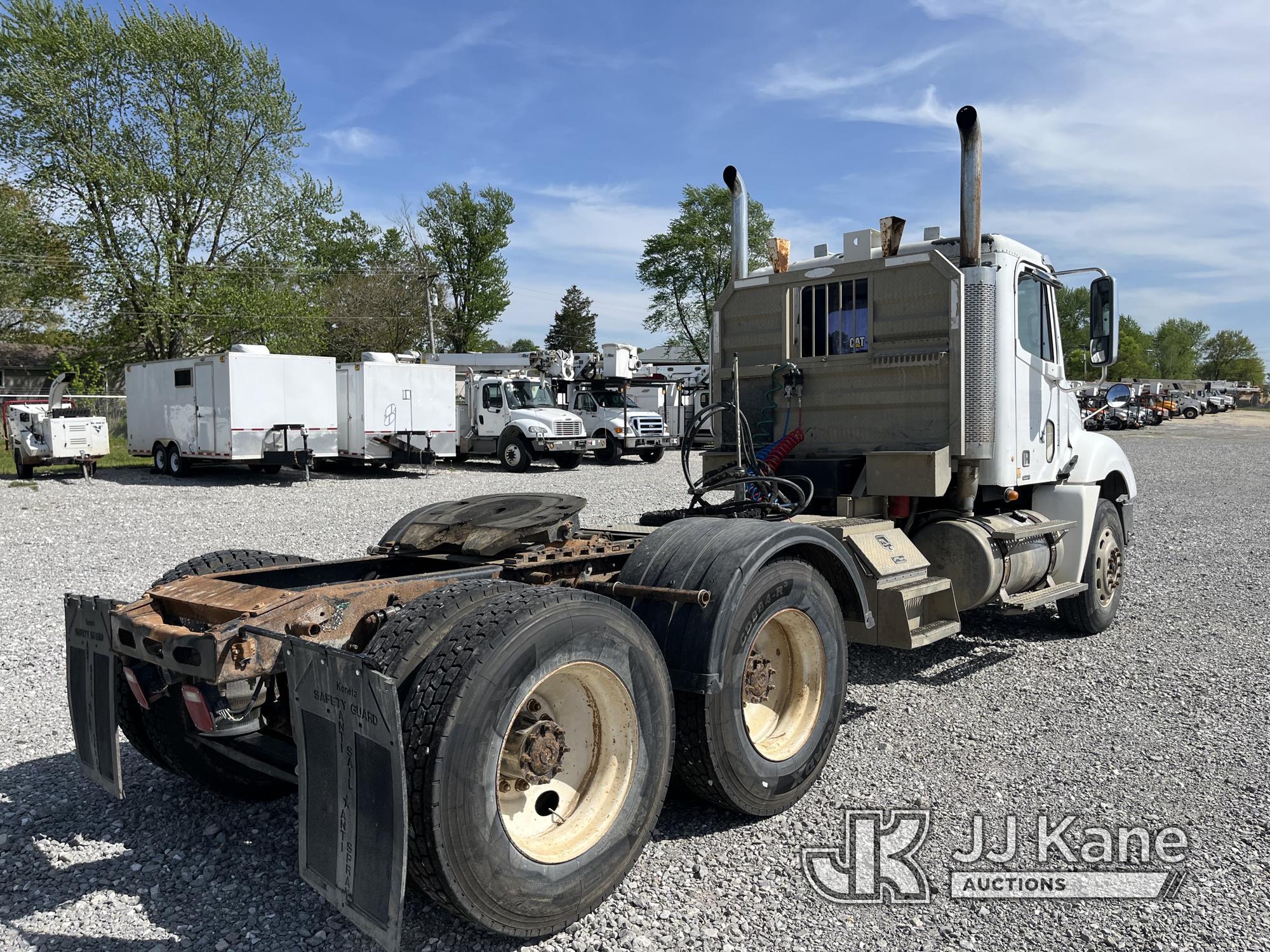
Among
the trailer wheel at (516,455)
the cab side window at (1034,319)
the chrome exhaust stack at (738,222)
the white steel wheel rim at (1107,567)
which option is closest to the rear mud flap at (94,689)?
the chrome exhaust stack at (738,222)

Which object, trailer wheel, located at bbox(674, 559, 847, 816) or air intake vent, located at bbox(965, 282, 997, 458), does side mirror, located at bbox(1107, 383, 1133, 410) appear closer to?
air intake vent, located at bbox(965, 282, 997, 458)

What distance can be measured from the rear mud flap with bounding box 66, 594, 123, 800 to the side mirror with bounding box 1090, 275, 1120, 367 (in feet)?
21.8

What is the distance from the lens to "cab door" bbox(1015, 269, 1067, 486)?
245 inches

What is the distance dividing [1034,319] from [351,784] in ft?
18.6

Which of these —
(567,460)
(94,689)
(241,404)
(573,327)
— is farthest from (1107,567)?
(573,327)

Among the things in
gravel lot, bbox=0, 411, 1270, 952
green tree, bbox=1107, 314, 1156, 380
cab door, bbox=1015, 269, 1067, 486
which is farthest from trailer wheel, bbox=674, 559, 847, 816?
green tree, bbox=1107, 314, 1156, 380

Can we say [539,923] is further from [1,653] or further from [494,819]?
[1,653]

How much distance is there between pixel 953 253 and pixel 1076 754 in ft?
10.6

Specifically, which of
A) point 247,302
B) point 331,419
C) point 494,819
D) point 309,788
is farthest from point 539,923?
point 247,302

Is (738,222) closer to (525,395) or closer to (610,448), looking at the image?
(525,395)

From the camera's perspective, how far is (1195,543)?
11523 millimetres

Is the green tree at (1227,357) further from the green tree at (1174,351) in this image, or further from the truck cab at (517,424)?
the truck cab at (517,424)

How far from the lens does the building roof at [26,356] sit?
2031 inches

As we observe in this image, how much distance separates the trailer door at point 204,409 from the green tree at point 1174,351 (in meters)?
129
